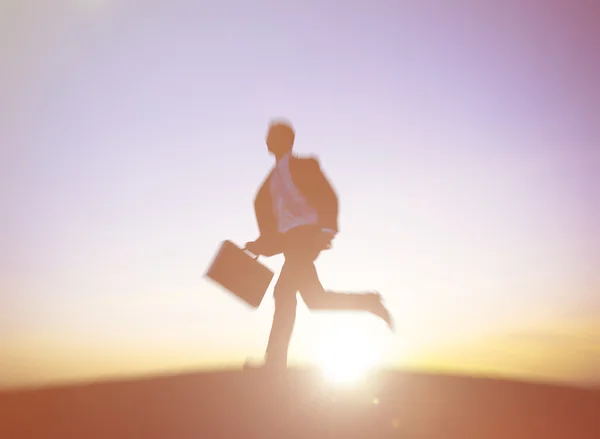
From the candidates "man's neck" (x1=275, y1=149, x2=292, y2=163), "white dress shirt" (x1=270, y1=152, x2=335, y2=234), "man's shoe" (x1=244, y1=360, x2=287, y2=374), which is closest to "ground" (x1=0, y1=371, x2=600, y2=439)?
"man's shoe" (x1=244, y1=360, x2=287, y2=374)

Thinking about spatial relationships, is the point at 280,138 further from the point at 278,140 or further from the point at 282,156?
the point at 282,156

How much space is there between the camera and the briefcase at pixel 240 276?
268 inches

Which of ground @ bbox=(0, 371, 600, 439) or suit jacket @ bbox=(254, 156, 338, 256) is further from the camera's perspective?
suit jacket @ bbox=(254, 156, 338, 256)

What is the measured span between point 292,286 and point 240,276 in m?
0.56

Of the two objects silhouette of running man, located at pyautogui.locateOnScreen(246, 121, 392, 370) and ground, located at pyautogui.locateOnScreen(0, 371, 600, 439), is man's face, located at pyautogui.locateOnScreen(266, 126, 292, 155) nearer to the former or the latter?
silhouette of running man, located at pyautogui.locateOnScreen(246, 121, 392, 370)

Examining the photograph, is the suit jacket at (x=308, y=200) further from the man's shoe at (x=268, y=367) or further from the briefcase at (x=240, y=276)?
the man's shoe at (x=268, y=367)

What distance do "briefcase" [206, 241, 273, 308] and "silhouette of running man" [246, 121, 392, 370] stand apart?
0.54 ft

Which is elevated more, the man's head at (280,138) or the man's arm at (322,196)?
the man's head at (280,138)

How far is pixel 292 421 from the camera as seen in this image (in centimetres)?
510

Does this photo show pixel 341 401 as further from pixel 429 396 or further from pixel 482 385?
pixel 482 385

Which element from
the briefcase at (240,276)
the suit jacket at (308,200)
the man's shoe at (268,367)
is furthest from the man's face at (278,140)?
the man's shoe at (268,367)

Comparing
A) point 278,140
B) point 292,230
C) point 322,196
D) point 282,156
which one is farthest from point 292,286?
point 278,140

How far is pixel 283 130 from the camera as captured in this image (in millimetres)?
6922

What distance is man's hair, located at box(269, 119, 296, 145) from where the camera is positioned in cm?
692
